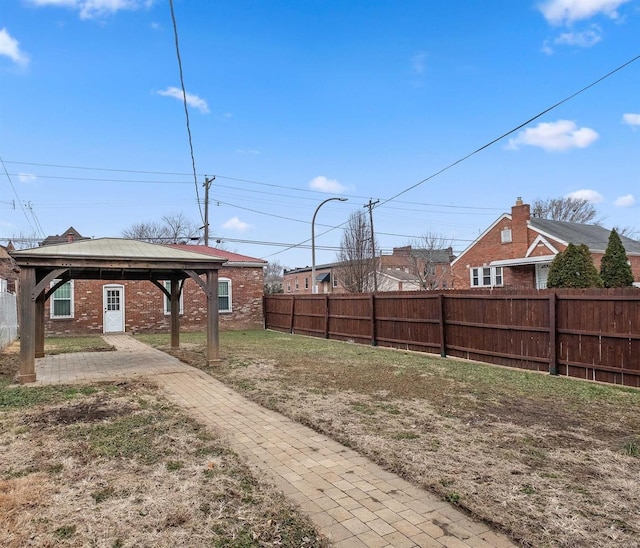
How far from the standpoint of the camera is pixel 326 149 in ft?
60.6

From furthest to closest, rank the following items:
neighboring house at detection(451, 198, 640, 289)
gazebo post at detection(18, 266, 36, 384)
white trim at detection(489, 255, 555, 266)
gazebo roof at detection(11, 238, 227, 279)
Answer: neighboring house at detection(451, 198, 640, 289), white trim at detection(489, 255, 555, 266), gazebo roof at detection(11, 238, 227, 279), gazebo post at detection(18, 266, 36, 384)

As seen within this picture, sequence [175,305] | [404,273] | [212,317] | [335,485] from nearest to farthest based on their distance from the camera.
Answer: [335,485] → [212,317] → [175,305] → [404,273]

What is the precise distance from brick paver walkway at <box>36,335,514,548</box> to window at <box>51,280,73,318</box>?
13.7m

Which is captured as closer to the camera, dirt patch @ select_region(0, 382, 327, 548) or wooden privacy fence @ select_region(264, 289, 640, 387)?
dirt patch @ select_region(0, 382, 327, 548)

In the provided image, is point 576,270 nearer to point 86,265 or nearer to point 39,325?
point 86,265

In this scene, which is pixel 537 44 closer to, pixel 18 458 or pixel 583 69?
pixel 583 69

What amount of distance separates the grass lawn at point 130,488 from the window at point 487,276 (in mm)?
22801

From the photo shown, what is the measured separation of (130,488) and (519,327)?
26.0 ft

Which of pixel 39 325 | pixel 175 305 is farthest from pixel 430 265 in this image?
pixel 39 325

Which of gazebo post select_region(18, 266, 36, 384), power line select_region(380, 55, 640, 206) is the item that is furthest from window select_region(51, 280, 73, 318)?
power line select_region(380, 55, 640, 206)

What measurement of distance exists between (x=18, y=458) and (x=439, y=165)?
45.1 feet

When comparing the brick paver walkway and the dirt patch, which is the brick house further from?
the dirt patch

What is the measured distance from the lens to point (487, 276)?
2580 centimetres

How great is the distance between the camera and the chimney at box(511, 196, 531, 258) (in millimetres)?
23922
